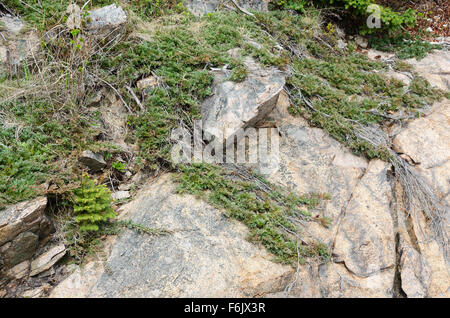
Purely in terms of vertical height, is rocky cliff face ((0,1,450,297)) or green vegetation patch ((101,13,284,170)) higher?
green vegetation patch ((101,13,284,170))

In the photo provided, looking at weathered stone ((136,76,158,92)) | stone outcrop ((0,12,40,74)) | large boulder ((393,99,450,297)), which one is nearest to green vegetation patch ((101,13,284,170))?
weathered stone ((136,76,158,92))

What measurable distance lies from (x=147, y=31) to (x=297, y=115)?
9.51 feet

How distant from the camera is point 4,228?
126 inches

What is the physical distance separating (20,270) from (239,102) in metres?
→ 3.35

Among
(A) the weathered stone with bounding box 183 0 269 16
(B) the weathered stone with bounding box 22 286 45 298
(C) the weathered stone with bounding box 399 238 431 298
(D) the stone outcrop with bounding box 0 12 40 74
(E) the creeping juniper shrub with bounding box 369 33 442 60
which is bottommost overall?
(C) the weathered stone with bounding box 399 238 431 298

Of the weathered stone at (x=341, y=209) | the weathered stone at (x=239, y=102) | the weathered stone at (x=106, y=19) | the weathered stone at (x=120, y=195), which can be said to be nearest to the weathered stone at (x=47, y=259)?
the weathered stone at (x=120, y=195)

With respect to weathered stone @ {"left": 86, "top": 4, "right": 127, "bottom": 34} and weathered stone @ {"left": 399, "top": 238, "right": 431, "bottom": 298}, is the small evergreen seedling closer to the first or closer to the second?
weathered stone @ {"left": 86, "top": 4, "right": 127, "bottom": 34}

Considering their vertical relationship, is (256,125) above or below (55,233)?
above

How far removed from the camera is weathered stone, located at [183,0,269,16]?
21.2 ft

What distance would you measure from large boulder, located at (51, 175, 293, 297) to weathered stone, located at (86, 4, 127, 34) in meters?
3.05

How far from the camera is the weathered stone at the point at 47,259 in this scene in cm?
334

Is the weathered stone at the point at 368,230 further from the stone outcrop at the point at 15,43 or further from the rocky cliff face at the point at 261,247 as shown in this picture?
the stone outcrop at the point at 15,43

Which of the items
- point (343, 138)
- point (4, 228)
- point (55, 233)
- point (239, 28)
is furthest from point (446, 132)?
point (4, 228)
